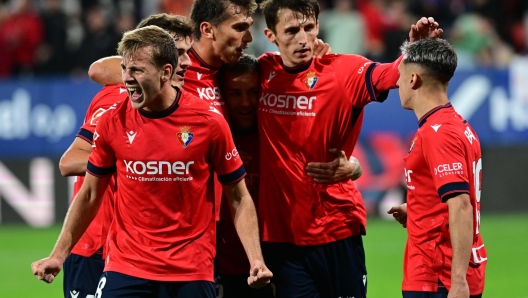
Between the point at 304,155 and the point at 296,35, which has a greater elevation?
the point at 296,35

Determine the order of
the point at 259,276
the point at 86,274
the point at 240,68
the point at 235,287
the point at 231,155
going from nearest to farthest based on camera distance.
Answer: the point at 259,276
the point at 231,155
the point at 86,274
the point at 240,68
the point at 235,287

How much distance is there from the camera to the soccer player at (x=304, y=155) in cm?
646

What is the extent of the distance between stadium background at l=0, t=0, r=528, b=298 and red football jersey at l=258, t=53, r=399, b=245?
3.94 meters

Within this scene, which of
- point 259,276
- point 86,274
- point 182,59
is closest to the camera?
point 259,276

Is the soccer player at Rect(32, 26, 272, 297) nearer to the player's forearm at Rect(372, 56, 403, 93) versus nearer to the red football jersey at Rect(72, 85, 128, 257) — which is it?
the red football jersey at Rect(72, 85, 128, 257)

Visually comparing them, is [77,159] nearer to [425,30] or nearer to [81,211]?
[81,211]

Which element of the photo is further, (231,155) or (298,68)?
(298,68)

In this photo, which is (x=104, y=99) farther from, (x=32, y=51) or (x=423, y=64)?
(x=32, y=51)

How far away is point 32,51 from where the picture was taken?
16.7m

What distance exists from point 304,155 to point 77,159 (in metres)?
1.59

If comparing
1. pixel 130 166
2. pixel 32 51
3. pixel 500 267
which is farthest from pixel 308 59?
pixel 32 51

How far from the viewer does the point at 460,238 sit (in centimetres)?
496

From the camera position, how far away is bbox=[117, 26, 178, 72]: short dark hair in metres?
5.32

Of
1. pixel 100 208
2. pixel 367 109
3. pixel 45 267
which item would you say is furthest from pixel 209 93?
pixel 367 109
